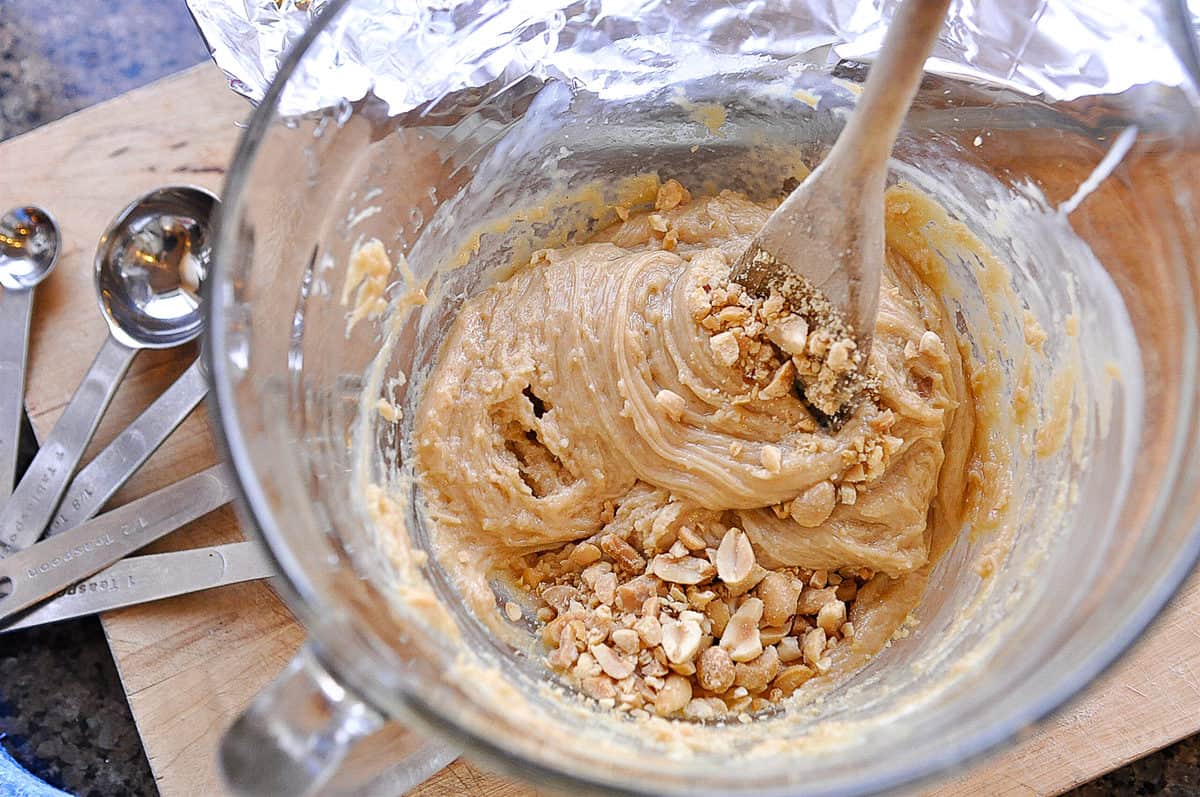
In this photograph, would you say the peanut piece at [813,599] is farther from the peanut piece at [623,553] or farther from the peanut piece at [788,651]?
the peanut piece at [623,553]

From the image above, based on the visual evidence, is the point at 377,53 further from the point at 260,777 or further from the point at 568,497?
the point at 260,777

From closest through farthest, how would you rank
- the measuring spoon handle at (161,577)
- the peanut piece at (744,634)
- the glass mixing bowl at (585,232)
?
the glass mixing bowl at (585,232), the peanut piece at (744,634), the measuring spoon handle at (161,577)

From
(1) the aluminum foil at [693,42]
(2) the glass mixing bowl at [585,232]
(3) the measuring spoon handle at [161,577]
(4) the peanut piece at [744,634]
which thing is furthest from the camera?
(3) the measuring spoon handle at [161,577]

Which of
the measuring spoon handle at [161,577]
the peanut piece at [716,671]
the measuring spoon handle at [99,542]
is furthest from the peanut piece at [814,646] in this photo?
the measuring spoon handle at [99,542]

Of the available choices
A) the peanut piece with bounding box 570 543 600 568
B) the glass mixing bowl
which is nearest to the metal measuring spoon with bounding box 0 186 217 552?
the glass mixing bowl

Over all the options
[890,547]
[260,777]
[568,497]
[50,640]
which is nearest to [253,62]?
[568,497]

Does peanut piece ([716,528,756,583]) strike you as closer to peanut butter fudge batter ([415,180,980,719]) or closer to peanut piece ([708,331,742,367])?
peanut butter fudge batter ([415,180,980,719])

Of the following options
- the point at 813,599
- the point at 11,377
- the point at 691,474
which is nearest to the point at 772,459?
the point at 691,474
